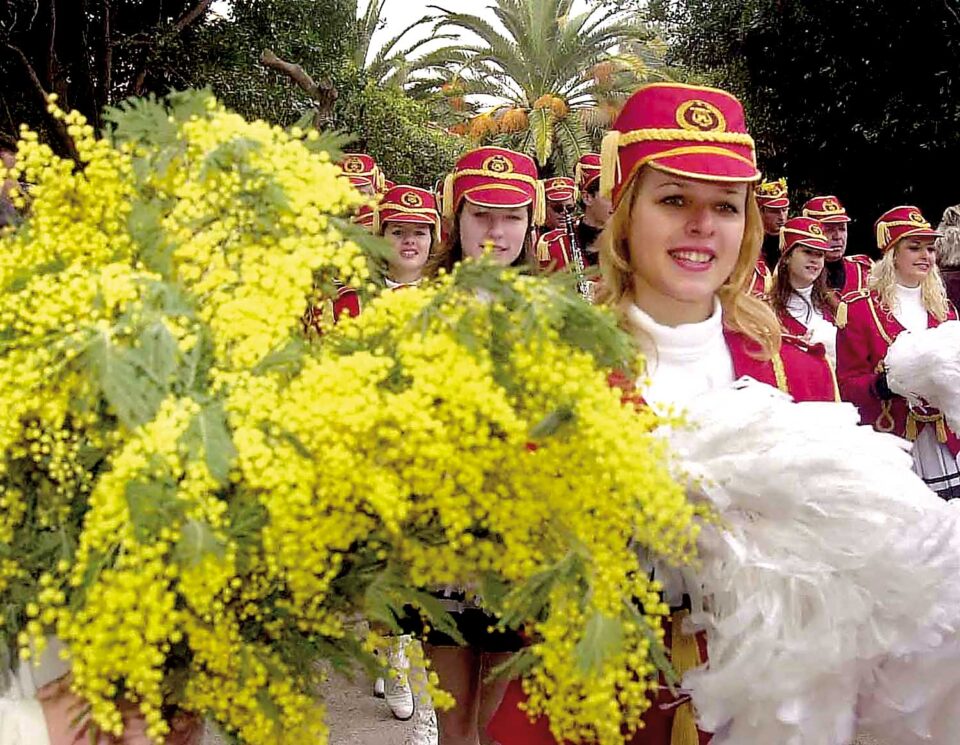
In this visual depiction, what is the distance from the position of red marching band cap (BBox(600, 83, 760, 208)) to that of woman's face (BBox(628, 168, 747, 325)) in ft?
0.11

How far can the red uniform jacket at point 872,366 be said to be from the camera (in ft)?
16.3

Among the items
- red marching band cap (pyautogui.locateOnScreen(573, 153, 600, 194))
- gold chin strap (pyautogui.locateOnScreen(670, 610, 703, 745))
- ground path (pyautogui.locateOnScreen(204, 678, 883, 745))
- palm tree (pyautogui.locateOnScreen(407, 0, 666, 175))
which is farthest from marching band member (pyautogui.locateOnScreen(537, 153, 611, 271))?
palm tree (pyautogui.locateOnScreen(407, 0, 666, 175))

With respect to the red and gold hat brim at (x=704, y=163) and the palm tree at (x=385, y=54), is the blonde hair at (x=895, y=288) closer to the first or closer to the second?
the red and gold hat brim at (x=704, y=163)

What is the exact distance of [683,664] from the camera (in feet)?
6.52

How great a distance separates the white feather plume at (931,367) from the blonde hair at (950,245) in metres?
3.18

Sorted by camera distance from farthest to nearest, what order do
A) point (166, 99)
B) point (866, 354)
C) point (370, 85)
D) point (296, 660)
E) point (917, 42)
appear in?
point (370, 85), point (917, 42), point (866, 354), point (166, 99), point (296, 660)

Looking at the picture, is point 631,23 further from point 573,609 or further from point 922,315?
point 573,609

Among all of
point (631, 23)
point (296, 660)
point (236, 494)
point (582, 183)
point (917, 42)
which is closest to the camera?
point (236, 494)

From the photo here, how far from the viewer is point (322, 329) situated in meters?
1.58

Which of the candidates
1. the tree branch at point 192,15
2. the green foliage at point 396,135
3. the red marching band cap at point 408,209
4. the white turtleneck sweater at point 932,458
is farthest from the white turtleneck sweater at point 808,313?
the green foliage at point 396,135

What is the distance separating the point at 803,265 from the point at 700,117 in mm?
4607

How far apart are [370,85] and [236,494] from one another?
61.9ft

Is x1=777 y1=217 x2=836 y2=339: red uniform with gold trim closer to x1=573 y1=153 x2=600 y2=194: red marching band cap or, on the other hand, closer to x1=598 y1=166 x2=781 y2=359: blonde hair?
x1=573 y1=153 x2=600 y2=194: red marching band cap

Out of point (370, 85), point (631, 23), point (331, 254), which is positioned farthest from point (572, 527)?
point (631, 23)
